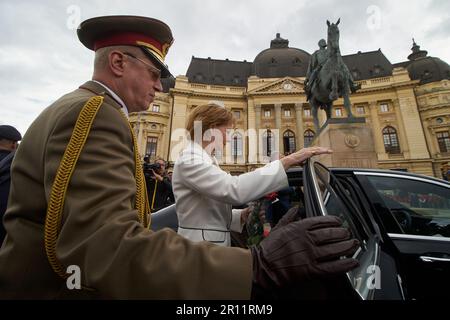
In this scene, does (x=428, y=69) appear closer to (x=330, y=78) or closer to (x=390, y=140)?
(x=390, y=140)

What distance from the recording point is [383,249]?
1.74m

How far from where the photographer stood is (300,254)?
793 mm

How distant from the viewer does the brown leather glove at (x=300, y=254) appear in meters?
0.75

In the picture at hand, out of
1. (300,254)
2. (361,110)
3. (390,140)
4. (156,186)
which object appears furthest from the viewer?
(361,110)

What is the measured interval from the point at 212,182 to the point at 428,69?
54.4m

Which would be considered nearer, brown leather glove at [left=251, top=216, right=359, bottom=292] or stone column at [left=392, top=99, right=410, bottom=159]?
brown leather glove at [left=251, top=216, right=359, bottom=292]

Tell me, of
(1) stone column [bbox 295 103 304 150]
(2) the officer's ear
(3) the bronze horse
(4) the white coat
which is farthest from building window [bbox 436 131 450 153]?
(2) the officer's ear

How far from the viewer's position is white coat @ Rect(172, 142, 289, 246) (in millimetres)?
1357

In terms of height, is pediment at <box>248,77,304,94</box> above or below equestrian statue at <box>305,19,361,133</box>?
above

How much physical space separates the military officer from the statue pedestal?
29.2 ft

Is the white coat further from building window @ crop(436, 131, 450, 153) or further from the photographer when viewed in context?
building window @ crop(436, 131, 450, 153)

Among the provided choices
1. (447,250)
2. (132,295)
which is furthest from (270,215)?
(132,295)

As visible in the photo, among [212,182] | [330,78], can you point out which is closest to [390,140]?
[330,78]

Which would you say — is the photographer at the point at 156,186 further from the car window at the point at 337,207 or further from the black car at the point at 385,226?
the car window at the point at 337,207
